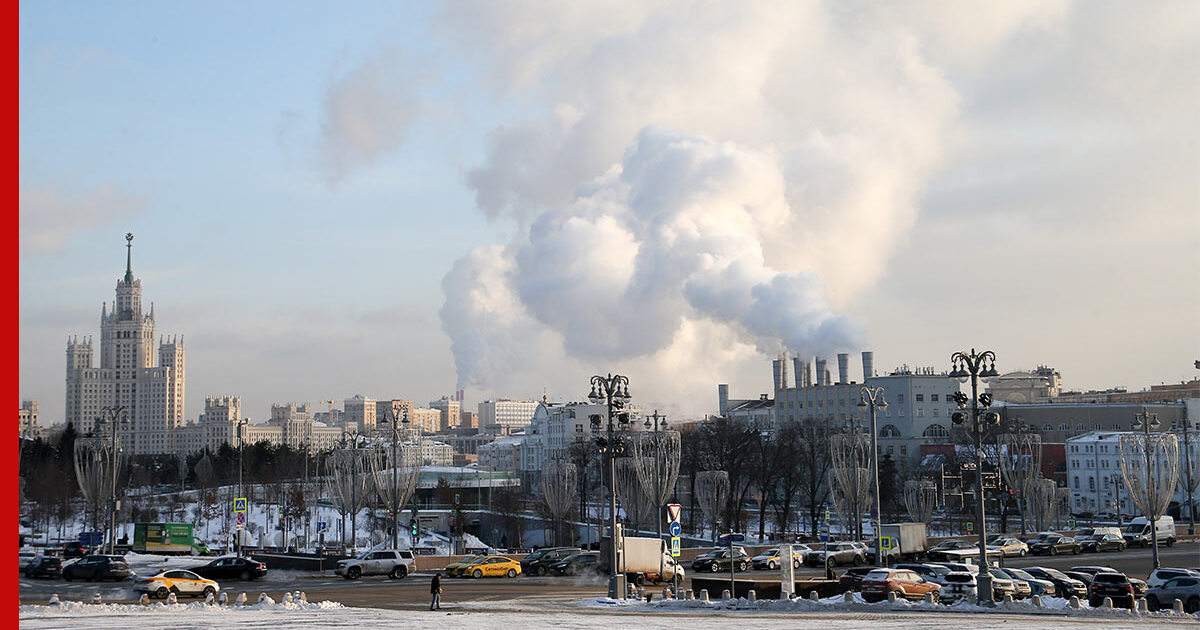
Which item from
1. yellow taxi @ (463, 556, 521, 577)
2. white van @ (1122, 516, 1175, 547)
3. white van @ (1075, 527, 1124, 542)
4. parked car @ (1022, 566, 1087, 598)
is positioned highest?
parked car @ (1022, 566, 1087, 598)

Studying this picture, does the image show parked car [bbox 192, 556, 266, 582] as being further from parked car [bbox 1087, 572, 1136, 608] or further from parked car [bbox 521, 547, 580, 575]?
parked car [bbox 1087, 572, 1136, 608]

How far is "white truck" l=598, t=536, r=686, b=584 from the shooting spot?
4462cm

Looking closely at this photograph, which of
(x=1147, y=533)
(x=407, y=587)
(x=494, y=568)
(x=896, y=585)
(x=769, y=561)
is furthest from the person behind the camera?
(x=1147, y=533)

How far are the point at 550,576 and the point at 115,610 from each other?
23.4 meters

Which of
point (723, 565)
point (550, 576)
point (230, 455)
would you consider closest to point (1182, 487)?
point (723, 565)

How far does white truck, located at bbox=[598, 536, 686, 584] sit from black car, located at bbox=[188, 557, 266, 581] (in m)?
15.9

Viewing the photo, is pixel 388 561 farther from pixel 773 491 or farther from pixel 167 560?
pixel 773 491

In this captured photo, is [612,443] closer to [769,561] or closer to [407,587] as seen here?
[407,587]

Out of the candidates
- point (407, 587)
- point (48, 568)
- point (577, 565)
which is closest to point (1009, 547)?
point (577, 565)

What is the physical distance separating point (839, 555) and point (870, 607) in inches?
926

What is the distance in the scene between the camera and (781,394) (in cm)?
16675

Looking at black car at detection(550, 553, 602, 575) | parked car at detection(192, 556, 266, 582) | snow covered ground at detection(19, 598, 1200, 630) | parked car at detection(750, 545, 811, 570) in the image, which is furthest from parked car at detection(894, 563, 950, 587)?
parked car at detection(192, 556, 266, 582)

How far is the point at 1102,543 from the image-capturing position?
64062 mm

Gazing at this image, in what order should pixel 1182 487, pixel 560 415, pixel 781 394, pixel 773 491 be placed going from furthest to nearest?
1. pixel 560 415
2. pixel 781 394
3. pixel 1182 487
4. pixel 773 491
